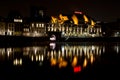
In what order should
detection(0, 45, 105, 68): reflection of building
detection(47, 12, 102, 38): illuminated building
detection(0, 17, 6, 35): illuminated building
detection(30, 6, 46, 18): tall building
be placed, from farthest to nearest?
detection(30, 6, 46, 18): tall building → detection(47, 12, 102, 38): illuminated building → detection(0, 17, 6, 35): illuminated building → detection(0, 45, 105, 68): reflection of building

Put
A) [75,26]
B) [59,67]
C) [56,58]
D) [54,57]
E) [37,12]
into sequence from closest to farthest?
[59,67] < [56,58] < [54,57] < [75,26] < [37,12]

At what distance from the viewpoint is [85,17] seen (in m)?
183

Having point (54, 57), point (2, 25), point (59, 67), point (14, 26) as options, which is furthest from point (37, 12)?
point (59, 67)

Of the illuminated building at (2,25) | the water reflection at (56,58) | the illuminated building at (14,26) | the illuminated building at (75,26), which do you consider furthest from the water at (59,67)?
the illuminated building at (75,26)

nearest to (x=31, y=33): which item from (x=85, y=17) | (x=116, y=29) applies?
(x=85, y=17)

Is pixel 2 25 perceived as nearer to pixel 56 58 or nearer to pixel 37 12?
pixel 37 12

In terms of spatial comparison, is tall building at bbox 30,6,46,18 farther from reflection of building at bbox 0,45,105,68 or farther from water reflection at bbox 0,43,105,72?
reflection of building at bbox 0,45,105,68

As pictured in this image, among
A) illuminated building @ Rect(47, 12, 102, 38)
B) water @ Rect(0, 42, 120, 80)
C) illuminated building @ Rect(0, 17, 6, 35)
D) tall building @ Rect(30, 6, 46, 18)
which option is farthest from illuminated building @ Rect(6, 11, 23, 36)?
water @ Rect(0, 42, 120, 80)

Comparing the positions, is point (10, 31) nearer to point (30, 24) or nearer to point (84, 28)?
point (30, 24)

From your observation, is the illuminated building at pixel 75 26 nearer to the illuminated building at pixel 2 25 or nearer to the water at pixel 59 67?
the illuminated building at pixel 2 25

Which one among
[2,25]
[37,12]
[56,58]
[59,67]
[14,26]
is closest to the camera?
[59,67]

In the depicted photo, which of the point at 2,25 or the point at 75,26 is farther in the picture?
the point at 75,26

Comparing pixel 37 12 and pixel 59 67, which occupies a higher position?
pixel 37 12

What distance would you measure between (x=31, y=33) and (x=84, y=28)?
46.2 m
